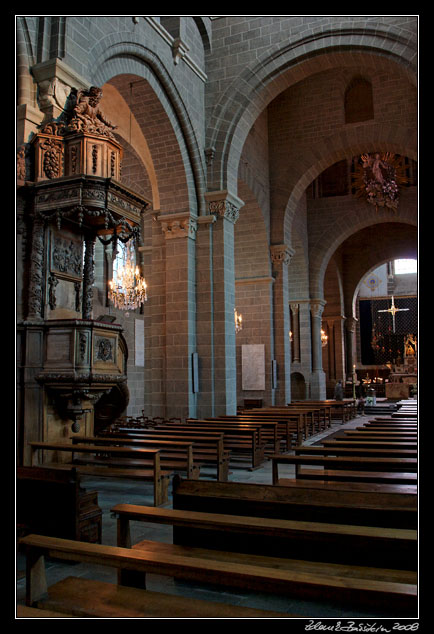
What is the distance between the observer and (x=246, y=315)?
1816 centimetres

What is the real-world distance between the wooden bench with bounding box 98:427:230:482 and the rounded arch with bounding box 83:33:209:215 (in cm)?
590

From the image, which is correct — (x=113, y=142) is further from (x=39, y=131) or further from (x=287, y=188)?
(x=287, y=188)

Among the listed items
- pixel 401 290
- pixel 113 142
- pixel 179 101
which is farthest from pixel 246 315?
pixel 401 290

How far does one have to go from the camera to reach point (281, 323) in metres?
17.9

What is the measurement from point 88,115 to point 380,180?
17.5m

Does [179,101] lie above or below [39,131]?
above

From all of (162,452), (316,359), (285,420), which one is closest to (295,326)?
(316,359)

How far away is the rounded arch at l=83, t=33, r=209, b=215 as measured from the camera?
30.9ft

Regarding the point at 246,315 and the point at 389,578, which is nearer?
the point at 389,578

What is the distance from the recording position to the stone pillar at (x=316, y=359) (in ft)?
71.6

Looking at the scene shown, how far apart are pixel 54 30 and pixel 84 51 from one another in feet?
2.00

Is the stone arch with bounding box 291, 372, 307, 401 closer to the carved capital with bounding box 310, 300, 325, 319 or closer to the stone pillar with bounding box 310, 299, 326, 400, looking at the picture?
the stone pillar with bounding box 310, 299, 326, 400

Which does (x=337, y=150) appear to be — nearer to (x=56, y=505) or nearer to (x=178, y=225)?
(x=178, y=225)

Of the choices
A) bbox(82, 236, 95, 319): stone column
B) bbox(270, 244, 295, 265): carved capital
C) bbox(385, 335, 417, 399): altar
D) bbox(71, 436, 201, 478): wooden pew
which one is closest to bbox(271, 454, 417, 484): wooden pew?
bbox(71, 436, 201, 478): wooden pew
